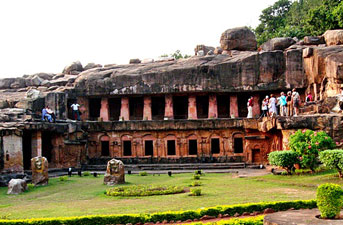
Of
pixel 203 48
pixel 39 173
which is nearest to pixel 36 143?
pixel 39 173

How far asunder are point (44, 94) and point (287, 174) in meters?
20.5

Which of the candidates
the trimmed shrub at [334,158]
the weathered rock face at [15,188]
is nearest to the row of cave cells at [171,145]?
the weathered rock face at [15,188]

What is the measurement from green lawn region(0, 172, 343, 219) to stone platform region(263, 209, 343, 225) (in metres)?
3.48

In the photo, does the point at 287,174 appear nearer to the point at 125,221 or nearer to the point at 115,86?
the point at 125,221

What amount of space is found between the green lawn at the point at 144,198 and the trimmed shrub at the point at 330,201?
13.6ft

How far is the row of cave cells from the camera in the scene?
3256 centimetres

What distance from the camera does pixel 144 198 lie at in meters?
16.5

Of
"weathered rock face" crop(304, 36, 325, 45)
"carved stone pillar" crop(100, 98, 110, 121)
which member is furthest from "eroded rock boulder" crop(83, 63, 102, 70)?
"weathered rock face" crop(304, 36, 325, 45)

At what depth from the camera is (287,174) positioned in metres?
21.4

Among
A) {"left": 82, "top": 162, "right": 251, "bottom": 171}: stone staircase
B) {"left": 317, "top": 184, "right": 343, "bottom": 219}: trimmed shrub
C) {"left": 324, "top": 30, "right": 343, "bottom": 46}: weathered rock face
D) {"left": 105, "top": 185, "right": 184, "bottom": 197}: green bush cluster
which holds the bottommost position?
{"left": 82, "top": 162, "right": 251, "bottom": 171}: stone staircase

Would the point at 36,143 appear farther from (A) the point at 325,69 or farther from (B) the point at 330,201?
(B) the point at 330,201

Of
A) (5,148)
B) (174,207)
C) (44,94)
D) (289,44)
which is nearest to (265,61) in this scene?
(289,44)

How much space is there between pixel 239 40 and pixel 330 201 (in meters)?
29.5

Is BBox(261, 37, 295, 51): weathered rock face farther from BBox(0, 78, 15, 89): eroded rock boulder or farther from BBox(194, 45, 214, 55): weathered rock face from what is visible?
BBox(0, 78, 15, 89): eroded rock boulder
